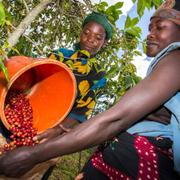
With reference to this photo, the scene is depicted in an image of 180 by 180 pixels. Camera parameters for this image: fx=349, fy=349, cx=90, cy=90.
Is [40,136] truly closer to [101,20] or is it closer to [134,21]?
[134,21]

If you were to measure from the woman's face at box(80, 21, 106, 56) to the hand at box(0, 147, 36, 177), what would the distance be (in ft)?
5.72

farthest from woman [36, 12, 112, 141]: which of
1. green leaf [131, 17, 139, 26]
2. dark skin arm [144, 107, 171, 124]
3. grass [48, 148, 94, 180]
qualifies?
grass [48, 148, 94, 180]

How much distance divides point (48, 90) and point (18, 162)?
3.86 ft

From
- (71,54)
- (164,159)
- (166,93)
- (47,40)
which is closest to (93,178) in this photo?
(164,159)

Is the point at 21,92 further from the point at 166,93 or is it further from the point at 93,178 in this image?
the point at 166,93

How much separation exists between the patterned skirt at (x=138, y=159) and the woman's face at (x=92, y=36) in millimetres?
1421

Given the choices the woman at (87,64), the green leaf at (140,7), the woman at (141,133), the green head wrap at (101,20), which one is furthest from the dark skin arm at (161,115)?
the green head wrap at (101,20)

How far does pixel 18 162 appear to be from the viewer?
4.16ft

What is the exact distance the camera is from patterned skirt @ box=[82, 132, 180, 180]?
1448mm

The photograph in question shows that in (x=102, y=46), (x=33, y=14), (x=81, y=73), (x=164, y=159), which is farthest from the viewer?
(x=102, y=46)

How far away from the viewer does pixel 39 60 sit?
187 cm

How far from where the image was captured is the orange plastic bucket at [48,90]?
85.3 inches

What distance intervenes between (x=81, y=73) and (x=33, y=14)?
57 centimetres

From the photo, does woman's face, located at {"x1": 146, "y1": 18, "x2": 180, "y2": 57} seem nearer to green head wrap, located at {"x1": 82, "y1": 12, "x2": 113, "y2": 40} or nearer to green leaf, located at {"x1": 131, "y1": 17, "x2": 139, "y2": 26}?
green leaf, located at {"x1": 131, "y1": 17, "x2": 139, "y2": 26}
